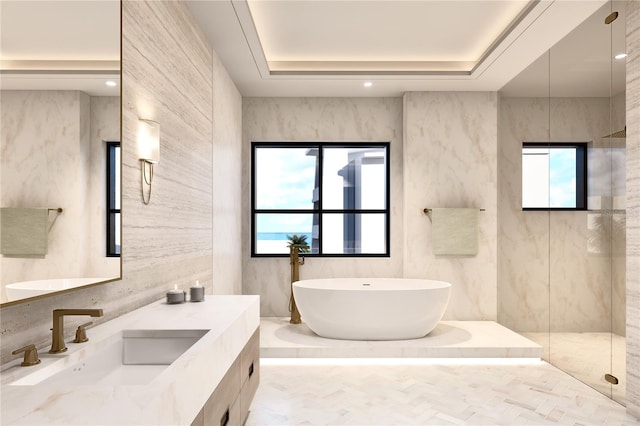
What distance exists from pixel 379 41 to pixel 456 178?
178cm

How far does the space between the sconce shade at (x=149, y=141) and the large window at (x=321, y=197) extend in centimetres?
292

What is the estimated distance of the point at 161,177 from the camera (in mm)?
2502

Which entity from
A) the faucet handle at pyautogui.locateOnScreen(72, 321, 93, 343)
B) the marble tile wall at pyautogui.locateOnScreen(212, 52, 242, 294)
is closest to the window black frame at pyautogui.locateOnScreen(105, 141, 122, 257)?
the faucet handle at pyautogui.locateOnScreen(72, 321, 93, 343)

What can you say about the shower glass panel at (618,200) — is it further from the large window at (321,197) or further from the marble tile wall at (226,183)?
the marble tile wall at (226,183)

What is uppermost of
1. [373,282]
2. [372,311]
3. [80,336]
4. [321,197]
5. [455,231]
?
[321,197]

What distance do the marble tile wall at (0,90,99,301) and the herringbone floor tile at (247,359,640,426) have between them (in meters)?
1.61

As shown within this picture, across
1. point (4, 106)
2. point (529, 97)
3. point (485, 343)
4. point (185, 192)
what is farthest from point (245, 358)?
point (529, 97)

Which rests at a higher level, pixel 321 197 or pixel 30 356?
pixel 321 197

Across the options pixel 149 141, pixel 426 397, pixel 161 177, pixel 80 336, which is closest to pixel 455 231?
pixel 426 397

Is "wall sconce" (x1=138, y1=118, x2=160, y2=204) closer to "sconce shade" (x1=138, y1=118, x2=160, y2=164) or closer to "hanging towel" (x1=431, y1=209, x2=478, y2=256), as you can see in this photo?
"sconce shade" (x1=138, y1=118, x2=160, y2=164)

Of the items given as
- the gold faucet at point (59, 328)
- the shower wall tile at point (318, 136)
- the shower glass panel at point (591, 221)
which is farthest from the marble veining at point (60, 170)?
the shower wall tile at point (318, 136)

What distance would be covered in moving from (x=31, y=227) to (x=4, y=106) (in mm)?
359

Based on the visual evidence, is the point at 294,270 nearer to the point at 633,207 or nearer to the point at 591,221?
the point at 591,221

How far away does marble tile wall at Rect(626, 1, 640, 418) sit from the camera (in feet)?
8.73
